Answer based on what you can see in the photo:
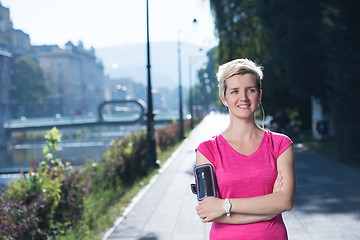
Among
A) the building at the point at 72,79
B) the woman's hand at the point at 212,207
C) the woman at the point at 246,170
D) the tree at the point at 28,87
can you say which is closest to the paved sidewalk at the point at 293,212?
the woman at the point at 246,170

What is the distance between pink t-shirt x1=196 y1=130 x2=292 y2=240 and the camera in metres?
2.33

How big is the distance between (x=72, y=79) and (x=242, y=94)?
12530 cm

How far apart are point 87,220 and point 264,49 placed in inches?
712

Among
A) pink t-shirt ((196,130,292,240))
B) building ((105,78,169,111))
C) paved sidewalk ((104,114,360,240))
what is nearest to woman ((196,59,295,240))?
pink t-shirt ((196,130,292,240))

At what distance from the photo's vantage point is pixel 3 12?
11.5 meters

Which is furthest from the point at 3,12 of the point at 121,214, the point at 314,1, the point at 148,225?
the point at 314,1

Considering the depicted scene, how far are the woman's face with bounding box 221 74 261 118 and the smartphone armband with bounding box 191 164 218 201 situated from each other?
1.18ft

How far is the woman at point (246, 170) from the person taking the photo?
2322 millimetres

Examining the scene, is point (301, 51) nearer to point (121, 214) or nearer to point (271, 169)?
point (121, 214)

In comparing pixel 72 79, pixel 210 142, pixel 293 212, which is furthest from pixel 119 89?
pixel 210 142

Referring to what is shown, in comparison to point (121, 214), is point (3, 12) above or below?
above

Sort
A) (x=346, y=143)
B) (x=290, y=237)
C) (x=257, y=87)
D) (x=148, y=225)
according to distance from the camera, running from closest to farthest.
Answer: (x=257, y=87), (x=290, y=237), (x=148, y=225), (x=346, y=143)

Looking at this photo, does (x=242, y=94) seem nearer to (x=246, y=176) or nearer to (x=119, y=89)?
(x=246, y=176)

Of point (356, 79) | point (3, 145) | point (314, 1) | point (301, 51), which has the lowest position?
point (3, 145)
